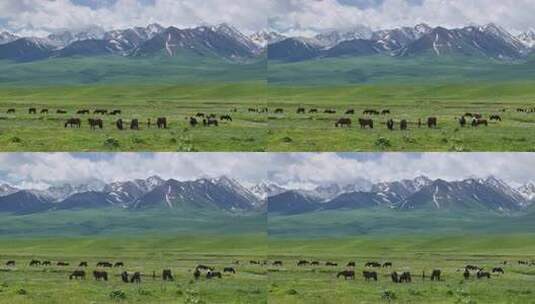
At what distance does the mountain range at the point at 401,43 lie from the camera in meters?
43.7

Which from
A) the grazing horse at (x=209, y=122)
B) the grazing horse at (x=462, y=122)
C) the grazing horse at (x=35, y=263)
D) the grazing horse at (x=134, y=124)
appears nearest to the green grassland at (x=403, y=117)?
the grazing horse at (x=462, y=122)

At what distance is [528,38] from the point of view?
46062 mm

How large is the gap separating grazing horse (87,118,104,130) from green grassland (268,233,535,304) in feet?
27.7

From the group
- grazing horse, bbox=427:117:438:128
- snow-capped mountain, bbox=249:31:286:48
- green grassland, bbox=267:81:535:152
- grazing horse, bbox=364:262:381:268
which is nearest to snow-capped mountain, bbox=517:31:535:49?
green grassland, bbox=267:81:535:152

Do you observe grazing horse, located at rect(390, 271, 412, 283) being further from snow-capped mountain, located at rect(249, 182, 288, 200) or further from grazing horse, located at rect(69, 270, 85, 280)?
grazing horse, located at rect(69, 270, 85, 280)

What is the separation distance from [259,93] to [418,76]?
7142 millimetres

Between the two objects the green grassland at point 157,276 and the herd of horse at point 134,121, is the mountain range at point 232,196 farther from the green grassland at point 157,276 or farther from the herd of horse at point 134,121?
the herd of horse at point 134,121

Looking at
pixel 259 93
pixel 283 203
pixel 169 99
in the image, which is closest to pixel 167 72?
pixel 169 99

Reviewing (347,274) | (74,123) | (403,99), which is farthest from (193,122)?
(403,99)

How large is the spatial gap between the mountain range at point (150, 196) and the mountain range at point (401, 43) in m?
5.93

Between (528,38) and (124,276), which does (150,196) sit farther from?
(528,38)

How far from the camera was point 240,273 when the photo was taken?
41969 millimetres

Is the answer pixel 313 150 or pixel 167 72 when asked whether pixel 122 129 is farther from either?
pixel 313 150

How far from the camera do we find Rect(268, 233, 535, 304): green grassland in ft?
133
